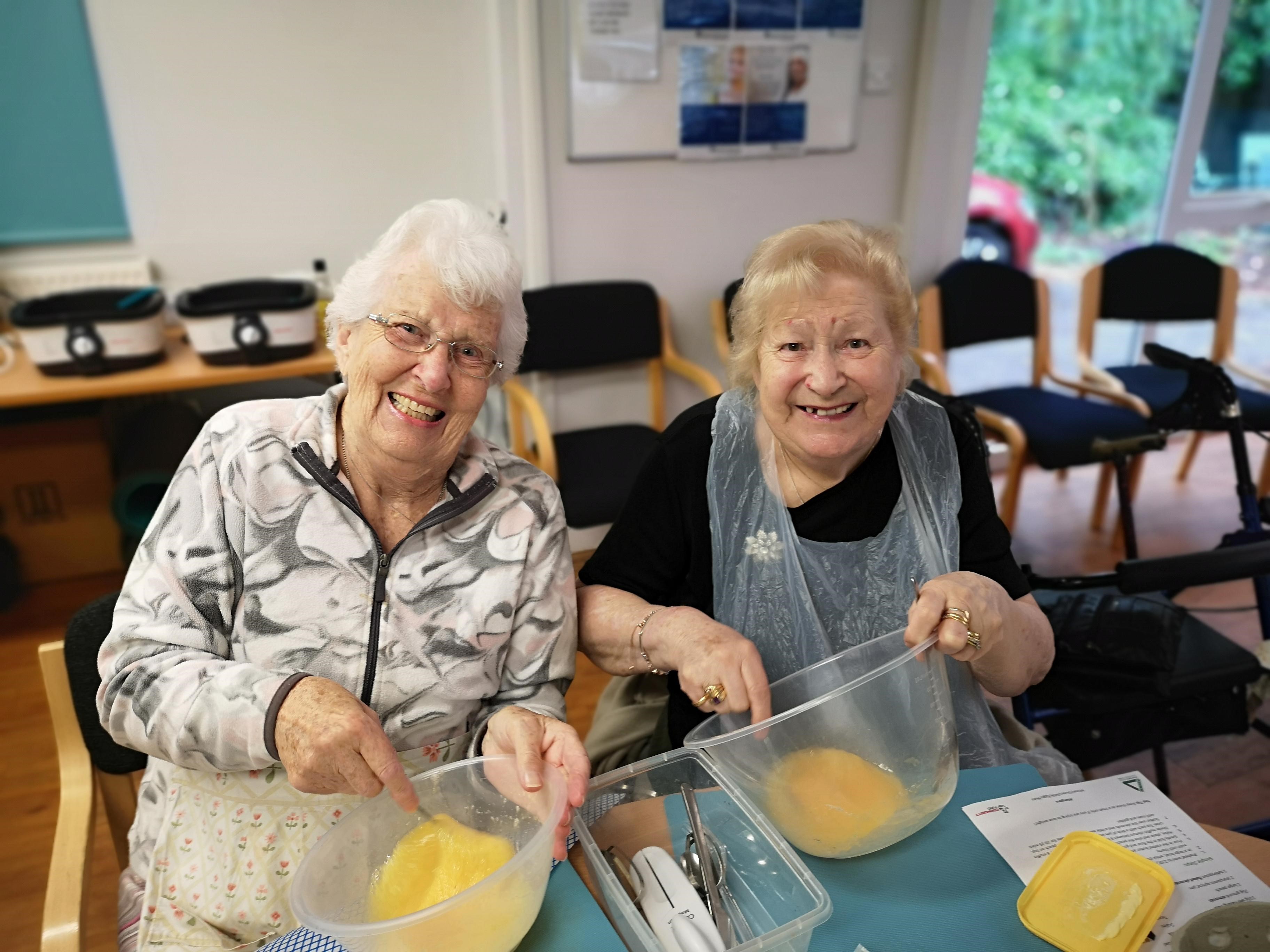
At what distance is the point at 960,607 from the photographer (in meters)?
1.00

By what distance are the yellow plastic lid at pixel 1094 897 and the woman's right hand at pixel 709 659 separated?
0.31m

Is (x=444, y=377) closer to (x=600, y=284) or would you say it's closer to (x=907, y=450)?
(x=907, y=450)

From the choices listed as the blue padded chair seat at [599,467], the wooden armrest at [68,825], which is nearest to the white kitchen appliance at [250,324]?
the blue padded chair seat at [599,467]

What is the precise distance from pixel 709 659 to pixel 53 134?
2726mm

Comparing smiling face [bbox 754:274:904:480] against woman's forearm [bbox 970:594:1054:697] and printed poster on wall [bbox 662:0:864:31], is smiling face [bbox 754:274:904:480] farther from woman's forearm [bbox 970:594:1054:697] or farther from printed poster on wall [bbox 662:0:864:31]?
printed poster on wall [bbox 662:0:864:31]

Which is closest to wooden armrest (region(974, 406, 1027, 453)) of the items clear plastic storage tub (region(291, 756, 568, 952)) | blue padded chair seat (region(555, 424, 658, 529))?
blue padded chair seat (region(555, 424, 658, 529))

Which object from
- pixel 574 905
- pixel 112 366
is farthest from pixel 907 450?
pixel 112 366

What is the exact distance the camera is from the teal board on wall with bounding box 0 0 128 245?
2588 mm

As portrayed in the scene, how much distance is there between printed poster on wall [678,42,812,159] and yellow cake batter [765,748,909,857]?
104 inches

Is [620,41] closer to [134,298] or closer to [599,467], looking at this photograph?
[599,467]

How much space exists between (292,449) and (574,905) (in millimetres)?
636

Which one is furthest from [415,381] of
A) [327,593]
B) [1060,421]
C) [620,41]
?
[1060,421]

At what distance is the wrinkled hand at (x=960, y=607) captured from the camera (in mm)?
953

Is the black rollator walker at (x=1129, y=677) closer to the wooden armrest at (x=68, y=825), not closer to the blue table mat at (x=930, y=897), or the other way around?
the blue table mat at (x=930, y=897)
